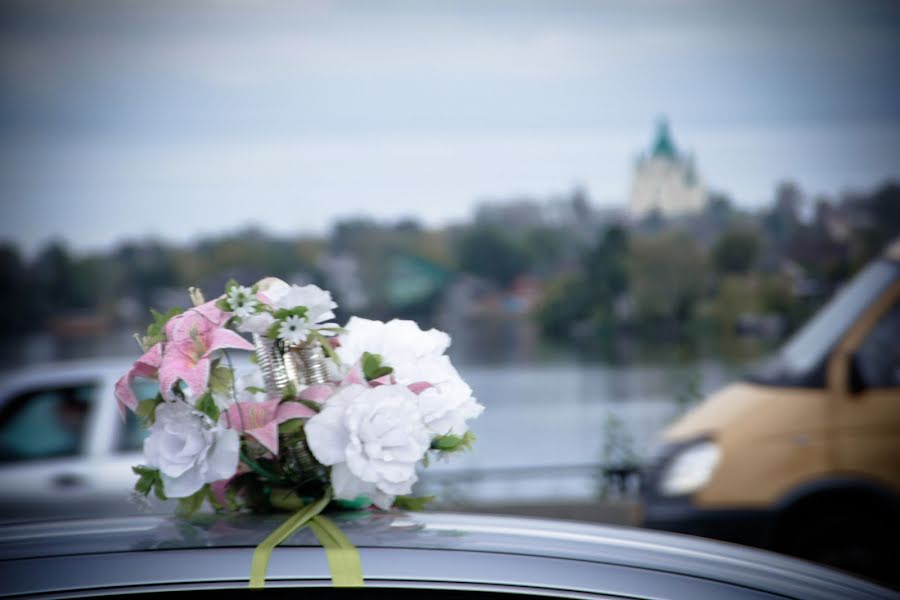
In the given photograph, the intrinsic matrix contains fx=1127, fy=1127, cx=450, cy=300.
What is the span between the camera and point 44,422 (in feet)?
20.9

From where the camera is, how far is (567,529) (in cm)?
218

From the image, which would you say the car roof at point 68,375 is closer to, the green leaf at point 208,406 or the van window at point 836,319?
the van window at point 836,319

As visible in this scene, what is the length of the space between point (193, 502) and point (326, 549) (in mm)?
415

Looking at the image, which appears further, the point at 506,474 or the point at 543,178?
the point at 543,178

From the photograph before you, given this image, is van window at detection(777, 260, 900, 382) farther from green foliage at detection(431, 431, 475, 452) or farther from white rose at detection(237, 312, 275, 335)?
white rose at detection(237, 312, 275, 335)

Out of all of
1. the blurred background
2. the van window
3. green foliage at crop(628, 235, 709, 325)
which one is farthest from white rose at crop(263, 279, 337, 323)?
green foliage at crop(628, 235, 709, 325)

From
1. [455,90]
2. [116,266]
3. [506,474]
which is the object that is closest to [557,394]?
[506,474]

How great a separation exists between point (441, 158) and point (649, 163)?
Result: 185 cm

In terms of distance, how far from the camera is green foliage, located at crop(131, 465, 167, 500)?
2061 mm

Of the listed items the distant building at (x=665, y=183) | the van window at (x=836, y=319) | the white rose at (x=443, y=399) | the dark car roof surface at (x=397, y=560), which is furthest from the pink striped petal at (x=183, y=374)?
the distant building at (x=665, y=183)

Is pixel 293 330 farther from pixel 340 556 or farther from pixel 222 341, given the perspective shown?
pixel 340 556

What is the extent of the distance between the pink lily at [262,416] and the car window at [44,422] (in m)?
4.63

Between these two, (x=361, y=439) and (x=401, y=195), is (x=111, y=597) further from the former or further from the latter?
(x=401, y=195)

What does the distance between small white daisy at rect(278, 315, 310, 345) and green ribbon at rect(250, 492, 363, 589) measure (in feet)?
1.01
